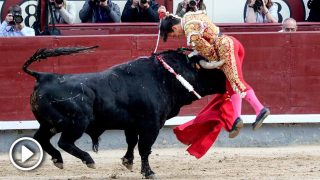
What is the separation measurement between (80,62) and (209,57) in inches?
109

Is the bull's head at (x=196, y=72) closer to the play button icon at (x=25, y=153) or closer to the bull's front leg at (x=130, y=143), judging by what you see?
the bull's front leg at (x=130, y=143)

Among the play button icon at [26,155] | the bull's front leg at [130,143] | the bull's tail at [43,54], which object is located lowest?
the play button icon at [26,155]

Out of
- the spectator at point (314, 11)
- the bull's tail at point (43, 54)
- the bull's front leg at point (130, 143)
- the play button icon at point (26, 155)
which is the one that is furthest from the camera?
the spectator at point (314, 11)

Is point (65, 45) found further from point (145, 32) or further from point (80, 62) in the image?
point (145, 32)

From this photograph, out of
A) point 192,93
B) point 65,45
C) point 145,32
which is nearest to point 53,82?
point 192,93

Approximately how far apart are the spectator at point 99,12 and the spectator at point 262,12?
4.97 feet

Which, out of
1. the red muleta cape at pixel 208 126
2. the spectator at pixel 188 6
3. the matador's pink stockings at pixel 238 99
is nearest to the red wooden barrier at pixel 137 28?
the spectator at pixel 188 6

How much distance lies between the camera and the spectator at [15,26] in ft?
38.3

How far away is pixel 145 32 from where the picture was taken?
40.4 feet

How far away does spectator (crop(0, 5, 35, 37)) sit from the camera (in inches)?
459

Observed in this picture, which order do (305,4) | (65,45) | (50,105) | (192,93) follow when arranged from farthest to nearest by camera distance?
1. (305,4)
2. (65,45)
3. (192,93)
4. (50,105)

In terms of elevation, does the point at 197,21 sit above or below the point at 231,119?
above

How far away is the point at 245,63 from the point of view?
1191 cm

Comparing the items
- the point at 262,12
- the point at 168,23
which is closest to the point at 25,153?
the point at 168,23
